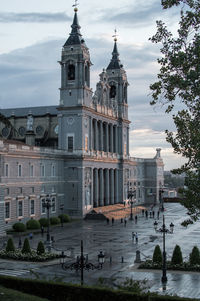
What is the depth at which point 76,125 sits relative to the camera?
79.9 meters

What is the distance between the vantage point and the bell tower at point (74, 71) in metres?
79.7

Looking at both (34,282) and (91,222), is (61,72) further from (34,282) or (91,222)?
(34,282)

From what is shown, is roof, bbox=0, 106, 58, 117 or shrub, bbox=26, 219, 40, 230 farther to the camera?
roof, bbox=0, 106, 58, 117

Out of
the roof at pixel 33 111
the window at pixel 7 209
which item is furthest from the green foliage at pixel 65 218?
the roof at pixel 33 111

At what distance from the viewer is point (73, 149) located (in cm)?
8006

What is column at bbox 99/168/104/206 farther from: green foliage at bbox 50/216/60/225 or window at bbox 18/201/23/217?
window at bbox 18/201/23/217

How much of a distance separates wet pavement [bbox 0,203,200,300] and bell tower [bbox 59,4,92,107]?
2218 centimetres

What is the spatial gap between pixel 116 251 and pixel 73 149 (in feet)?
120

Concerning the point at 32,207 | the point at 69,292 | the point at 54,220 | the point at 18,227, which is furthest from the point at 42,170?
the point at 69,292

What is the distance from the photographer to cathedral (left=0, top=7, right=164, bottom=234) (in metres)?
65.2

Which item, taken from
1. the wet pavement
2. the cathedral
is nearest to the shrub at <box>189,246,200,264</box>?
the wet pavement

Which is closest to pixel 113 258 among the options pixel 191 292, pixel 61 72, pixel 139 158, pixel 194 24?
pixel 191 292

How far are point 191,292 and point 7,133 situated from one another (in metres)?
76.8

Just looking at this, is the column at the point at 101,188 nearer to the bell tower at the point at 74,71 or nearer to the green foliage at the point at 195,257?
the bell tower at the point at 74,71
